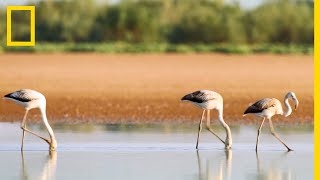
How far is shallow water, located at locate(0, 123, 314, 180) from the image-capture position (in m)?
12.1

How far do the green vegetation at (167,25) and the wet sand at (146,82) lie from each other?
4.65m

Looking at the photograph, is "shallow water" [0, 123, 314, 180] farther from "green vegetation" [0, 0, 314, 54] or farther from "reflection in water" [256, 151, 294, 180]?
"green vegetation" [0, 0, 314, 54]

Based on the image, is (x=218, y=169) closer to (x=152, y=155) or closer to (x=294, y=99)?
(x=152, y=155)

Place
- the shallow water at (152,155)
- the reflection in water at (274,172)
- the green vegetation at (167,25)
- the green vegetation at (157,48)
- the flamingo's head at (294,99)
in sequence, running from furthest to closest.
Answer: the green vegetation at (167,25), the green vegetation at (157,48), the flamingo's head at (294,99), the shallow water at (152,155), the reflection in water at (274,172)

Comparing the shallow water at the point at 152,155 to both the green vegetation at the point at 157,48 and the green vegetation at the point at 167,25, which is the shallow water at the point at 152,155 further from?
the green vegetation at the point at 167,25

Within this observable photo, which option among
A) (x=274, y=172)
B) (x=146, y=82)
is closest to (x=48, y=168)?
(x=274, y=172)

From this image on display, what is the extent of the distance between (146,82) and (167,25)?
45.5 feet

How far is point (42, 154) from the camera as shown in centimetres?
1416

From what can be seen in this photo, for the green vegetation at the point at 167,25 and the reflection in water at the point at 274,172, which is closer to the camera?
the reflection in water at the point at 274,172

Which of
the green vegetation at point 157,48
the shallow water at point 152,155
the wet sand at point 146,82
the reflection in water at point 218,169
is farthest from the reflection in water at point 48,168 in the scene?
the green vegetation at point 157,48

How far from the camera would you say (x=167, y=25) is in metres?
40.4

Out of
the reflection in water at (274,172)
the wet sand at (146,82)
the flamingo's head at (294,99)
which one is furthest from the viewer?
the wet sand at (146,82)

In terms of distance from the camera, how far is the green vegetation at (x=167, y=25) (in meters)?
38.8

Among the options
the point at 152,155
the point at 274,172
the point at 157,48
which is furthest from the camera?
the point at 157,48
